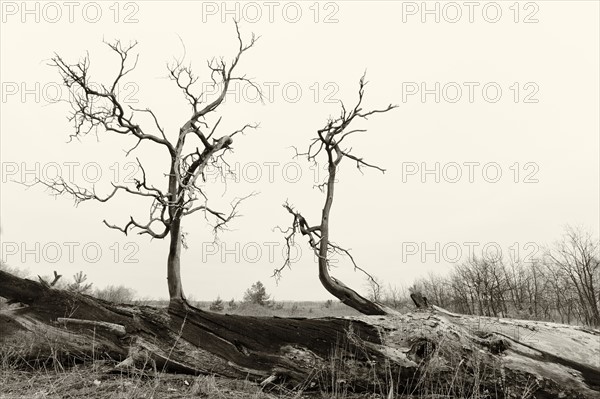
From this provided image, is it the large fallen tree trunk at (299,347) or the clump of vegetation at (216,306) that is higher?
the large fallen tree trunk at (299,347)

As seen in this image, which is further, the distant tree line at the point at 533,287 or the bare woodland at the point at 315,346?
the distant tree line at the point at 533,287

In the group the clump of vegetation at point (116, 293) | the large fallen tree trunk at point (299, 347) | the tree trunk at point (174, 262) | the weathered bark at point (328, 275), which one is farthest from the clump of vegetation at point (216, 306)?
the large fallen tree trunk at point (299, 347)

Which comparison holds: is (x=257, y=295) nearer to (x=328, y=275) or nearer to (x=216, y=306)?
(x=216, y=306)

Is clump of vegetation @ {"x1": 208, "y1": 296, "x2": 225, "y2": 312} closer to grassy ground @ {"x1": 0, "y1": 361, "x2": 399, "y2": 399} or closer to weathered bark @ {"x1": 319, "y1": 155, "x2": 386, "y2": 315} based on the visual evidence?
weathered bark @ {"x1": 319, "y1": 155, "x2": 386, "y2": 315}

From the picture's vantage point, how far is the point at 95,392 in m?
3.79

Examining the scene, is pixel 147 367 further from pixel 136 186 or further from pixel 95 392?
pixel 136 186

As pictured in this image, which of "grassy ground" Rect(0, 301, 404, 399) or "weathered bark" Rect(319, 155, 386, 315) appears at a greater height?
"weathered bark" Rect(319, 155, 386, 315)

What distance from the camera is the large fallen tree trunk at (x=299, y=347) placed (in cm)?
433

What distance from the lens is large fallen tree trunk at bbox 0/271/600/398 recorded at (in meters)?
4.33

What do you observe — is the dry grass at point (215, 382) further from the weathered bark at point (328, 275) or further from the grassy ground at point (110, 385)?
the weathered bark at point (328, 275)

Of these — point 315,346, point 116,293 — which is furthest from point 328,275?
point 116,293

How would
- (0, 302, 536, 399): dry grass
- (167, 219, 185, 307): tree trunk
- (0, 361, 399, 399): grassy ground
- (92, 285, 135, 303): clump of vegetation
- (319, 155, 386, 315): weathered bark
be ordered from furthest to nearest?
(92, 285, 135, 303): clump of vegetation → (167, 219, 185, 307): tree trunk → (319, 155, 386, 315): weathered bark → (0, 302, 536, 399): dry grass → (0, 361, 399, 399): grassy ground

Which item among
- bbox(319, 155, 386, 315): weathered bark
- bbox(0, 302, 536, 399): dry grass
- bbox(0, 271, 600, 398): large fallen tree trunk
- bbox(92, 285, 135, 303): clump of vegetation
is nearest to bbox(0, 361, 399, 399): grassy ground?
bbox(0, 302, 536, 399): dry grass

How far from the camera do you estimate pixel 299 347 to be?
4641mm
